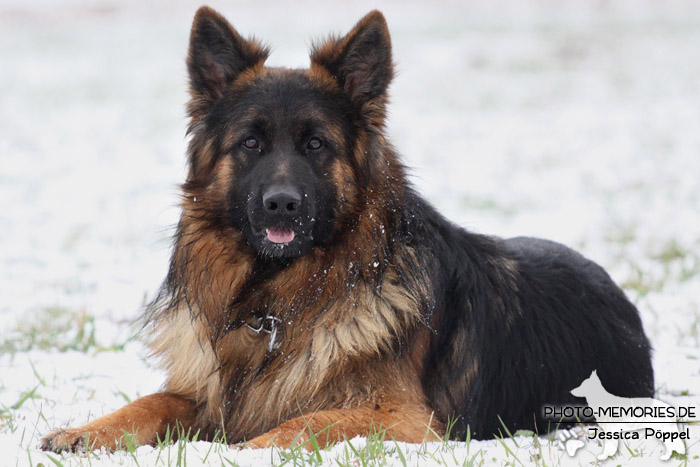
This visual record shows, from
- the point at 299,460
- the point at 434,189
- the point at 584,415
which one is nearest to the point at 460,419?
the point at 584,415

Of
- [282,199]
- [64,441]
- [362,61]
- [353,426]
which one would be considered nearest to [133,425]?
[64,441]

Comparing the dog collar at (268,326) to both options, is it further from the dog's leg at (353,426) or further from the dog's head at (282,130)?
the dog's leg at (353,426)

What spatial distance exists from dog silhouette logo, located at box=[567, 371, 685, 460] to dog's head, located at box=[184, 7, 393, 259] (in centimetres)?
173

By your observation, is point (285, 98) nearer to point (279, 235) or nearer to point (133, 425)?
point (279, 235)

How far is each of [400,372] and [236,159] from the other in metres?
1.47

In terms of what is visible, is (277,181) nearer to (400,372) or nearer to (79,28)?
(400,372)

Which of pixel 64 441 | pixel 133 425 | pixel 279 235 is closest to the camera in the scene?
pixel 64 441

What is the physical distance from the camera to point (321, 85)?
13.8ft

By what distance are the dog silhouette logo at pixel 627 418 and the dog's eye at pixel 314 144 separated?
80.8 inches

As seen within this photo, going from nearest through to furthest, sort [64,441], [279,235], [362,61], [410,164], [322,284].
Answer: [64,441]
[279,235]
[322,284]
[362,61]
[410,164]

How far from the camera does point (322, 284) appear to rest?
4.05 metres

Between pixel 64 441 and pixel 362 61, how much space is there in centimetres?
253

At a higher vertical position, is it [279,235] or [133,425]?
[279,235]

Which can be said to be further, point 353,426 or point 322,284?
point 322,284
